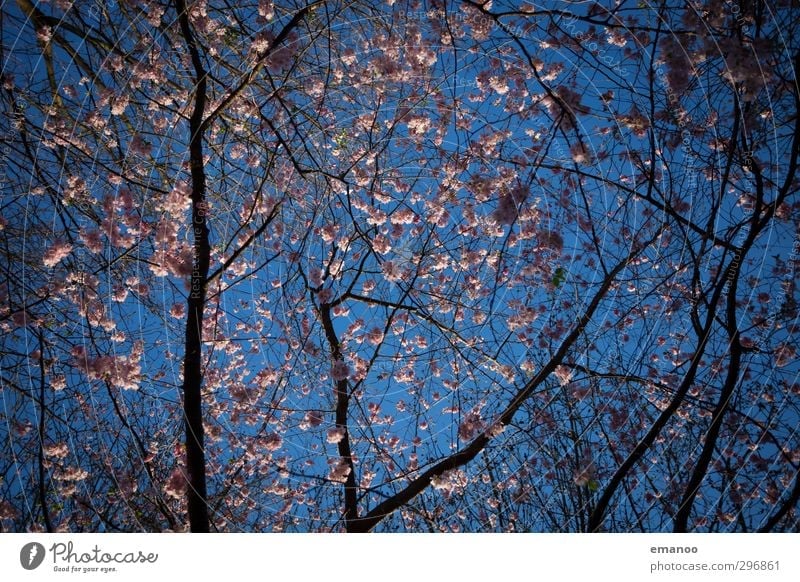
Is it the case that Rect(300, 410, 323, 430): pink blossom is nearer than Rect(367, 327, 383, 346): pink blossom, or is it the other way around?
Rect(300, 410, 323, 430): pink blossom

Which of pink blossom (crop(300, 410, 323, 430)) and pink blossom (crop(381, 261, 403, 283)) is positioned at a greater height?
pink blossom (crop(381, 261, 403, 283))

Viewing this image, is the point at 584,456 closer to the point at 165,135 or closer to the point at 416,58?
the point at 416,58

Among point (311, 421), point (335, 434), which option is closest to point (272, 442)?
point (311, 421)

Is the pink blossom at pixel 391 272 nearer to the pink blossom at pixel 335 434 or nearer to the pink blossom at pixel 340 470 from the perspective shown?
the pink blossom at pixel 335 434

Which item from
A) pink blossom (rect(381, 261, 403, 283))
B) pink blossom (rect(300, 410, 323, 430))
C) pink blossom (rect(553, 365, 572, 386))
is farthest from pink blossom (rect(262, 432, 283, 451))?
pink blossom (rect(553, 365, 572, 386))
